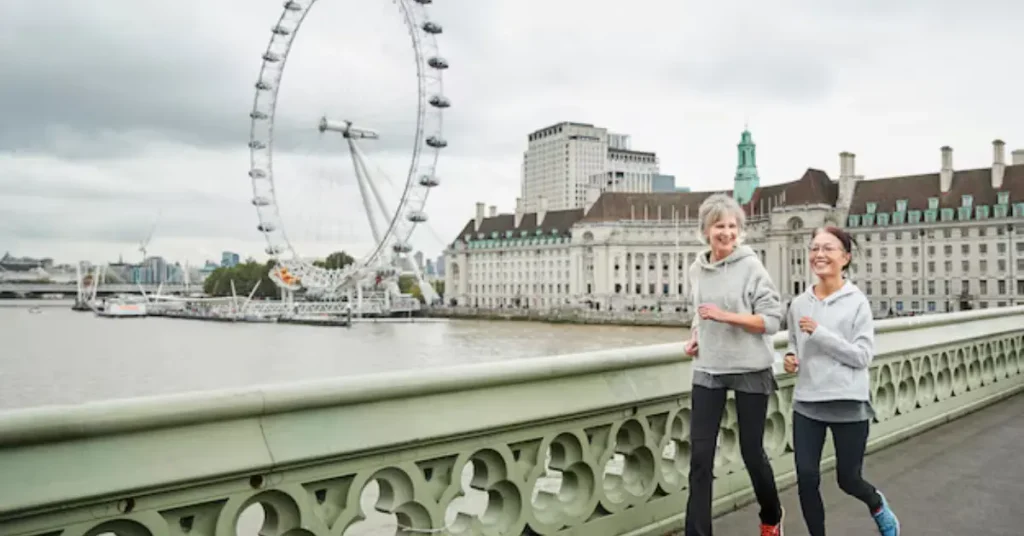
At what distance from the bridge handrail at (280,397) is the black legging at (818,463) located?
0.65m

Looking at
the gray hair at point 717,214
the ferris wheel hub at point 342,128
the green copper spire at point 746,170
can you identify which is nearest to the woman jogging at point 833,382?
the gray hair at point 717,214

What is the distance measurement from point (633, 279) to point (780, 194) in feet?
79.2

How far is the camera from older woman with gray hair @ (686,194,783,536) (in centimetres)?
308

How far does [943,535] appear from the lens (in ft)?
11.6

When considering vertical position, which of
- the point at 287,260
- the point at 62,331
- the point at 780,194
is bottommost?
the point at 62,331

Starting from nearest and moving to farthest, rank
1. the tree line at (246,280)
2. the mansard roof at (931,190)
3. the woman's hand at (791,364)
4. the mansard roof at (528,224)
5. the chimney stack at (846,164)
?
the woman's hand at (791,364) → the mansard roof at (931,190) → the chimney stack at (846,164) → the mansard roof at (528,224) → the tree line at (246,280)

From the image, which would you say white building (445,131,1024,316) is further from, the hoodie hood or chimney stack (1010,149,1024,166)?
the hoodie hood

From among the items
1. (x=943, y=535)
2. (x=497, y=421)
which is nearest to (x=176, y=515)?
(x=497, y=421)

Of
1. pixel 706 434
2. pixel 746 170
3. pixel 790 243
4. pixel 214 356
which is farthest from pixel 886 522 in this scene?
pixel 746 170

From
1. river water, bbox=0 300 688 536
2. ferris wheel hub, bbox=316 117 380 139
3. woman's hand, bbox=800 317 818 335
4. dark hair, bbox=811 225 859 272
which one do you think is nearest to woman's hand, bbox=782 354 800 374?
woman's hand, bbox=800 317 818 335

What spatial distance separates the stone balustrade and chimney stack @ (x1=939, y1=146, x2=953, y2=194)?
268ft

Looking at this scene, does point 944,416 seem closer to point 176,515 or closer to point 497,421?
point 497,421

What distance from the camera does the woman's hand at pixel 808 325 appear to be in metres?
3.19

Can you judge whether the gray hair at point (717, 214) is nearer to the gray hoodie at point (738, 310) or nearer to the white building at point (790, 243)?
the gray hoodie at point (738, 310)
